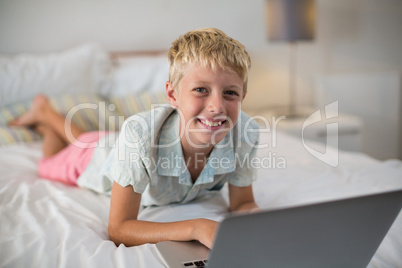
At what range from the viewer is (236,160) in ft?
3.74

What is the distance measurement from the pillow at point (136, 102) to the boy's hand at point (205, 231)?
126 cm

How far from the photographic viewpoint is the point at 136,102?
207cm

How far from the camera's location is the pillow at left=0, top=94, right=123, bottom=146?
1.82 meters

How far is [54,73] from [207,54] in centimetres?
142

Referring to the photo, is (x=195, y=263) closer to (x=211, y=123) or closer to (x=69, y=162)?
(x=211, y=123)

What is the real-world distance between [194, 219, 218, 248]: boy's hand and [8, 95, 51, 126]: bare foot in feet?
4.06

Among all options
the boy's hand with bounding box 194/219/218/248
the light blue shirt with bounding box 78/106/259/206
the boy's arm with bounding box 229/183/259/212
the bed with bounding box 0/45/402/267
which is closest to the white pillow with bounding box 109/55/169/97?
the bed with bounding box 0/45/402/267

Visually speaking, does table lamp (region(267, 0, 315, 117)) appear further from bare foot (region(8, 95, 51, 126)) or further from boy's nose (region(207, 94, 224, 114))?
boy's nose (region(207, 94, 224, 114))

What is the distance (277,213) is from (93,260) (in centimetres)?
44

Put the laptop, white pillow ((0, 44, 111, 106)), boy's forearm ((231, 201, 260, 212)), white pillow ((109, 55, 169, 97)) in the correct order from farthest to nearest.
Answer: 1. white pillow ((109, 55, 169, 97))
2. white pillow ((0, 44, 111, 106))
3. boy's forearm ((231, 201, 260, 212))
4. the laptop

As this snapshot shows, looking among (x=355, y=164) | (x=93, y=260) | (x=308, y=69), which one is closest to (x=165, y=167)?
(x=93, y=260)

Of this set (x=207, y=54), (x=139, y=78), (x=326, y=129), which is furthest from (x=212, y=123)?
(x=326, y=129)

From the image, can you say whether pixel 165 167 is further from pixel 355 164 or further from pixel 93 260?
pixel 355 164

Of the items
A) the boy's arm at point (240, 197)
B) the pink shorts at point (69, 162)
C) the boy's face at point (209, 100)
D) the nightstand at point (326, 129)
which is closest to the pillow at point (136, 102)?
the pink shorts at point (69, 162)
